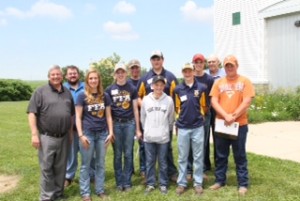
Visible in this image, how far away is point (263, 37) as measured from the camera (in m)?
17.5

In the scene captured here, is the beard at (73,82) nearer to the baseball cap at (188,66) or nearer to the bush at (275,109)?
the baseball cap at (188,66)

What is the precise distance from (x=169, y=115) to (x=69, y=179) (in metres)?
1.84

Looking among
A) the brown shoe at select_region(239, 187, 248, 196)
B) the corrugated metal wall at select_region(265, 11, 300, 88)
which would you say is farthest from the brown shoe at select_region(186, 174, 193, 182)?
the corrugated metal wall at select_region(265, 11, 300, 88)

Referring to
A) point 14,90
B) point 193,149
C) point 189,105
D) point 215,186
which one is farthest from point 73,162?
point 14,90

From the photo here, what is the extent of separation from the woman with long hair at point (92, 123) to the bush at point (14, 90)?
28.1 m

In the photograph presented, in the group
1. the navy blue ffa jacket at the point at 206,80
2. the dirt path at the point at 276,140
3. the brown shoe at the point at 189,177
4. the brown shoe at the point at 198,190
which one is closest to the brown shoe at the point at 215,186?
the brown shoe at the point at 198,190

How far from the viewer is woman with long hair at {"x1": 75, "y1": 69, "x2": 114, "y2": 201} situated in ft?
17.5

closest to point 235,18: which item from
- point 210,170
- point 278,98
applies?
point 278,98

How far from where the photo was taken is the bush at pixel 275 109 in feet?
40.9

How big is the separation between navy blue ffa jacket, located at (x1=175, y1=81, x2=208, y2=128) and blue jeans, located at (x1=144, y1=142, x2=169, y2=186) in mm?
400

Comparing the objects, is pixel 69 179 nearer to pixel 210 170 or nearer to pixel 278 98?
pixel 210 170

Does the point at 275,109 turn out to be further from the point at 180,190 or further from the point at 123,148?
the point at 123,148

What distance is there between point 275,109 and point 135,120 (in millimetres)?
8722

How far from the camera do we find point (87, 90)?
5.39 meters
